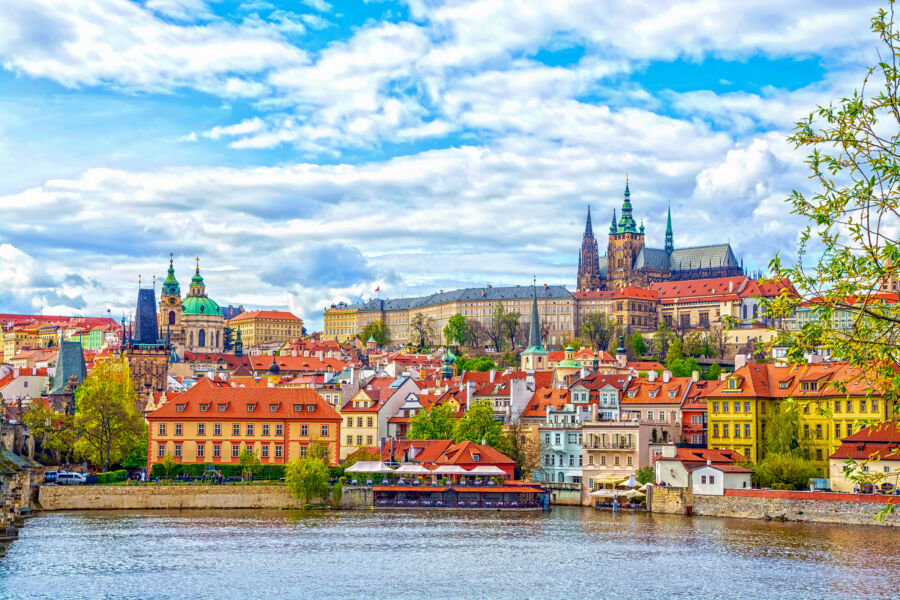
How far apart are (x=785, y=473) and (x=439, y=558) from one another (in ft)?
95.8

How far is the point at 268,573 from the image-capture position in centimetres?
4484

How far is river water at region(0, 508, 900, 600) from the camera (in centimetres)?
4153

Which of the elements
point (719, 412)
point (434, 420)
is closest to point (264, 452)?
point (434, 420)

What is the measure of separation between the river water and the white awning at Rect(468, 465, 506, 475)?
8204 mm

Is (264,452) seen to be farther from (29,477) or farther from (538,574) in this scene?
(538,574)

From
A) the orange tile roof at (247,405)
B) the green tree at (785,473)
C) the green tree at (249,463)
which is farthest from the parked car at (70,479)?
the green tree at (785,473)

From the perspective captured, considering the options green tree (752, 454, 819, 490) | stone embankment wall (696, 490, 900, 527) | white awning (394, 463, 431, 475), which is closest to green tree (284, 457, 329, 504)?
white awning (394, 463, 431, 475)

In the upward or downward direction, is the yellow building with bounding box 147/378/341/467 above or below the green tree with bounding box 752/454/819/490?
above

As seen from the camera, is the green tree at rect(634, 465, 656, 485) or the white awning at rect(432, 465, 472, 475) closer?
the white awning at rect(432, 465, 472, 475)

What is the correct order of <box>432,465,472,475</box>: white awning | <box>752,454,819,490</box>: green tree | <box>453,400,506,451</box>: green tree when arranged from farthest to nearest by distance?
<box>453,400,506,451</box>: green tree → <box>432,465,472,475</box>: white awning → <box>752,454,819,490</box>: green tree

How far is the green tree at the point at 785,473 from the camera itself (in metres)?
70.1

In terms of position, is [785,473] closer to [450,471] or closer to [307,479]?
[450,471]

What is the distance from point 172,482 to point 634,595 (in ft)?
137

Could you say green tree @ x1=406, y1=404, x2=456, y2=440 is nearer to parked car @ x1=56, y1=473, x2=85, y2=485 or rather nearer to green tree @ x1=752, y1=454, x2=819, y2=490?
parked car @ x1=56, y1=473, x2=85, y2=485
